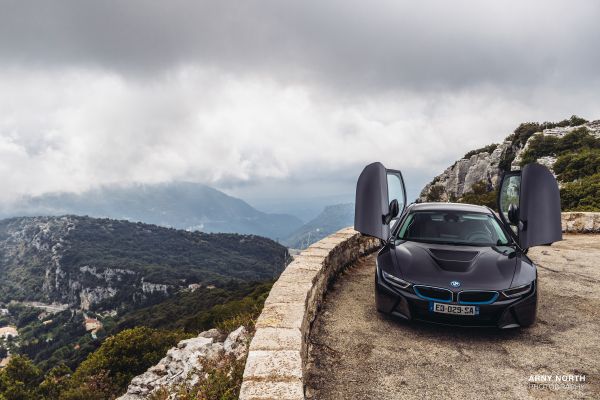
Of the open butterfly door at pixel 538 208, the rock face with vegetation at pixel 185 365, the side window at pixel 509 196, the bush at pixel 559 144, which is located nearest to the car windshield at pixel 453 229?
the side window at pixel 509 196

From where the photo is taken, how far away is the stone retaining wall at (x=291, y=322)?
8.74 ft

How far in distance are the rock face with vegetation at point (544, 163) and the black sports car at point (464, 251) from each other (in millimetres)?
9582

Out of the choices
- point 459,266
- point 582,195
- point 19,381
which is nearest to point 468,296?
point 459,266

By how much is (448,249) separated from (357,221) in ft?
4.59

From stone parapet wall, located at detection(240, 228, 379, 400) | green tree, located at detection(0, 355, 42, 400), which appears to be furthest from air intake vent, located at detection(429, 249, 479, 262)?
green tree, located at detection(0, 355, 42, 400)

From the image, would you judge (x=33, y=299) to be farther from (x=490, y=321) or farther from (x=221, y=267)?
(x=490, y=321)

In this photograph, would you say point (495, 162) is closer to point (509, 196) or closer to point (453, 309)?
point (509, 196)

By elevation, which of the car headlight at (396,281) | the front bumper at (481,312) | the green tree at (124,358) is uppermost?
the car headlight at (396,281)

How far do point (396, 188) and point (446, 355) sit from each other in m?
3.03

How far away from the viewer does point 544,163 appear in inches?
874

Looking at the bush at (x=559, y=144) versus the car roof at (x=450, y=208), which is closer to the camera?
the car roof at (x=450, y=208)

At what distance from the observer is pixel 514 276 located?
4.34 m

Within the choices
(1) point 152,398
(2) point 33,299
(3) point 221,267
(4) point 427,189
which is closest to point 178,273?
(3) point 221,267

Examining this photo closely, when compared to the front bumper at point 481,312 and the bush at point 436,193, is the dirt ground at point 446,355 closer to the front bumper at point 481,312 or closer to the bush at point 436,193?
the front bumper at point 481,312
